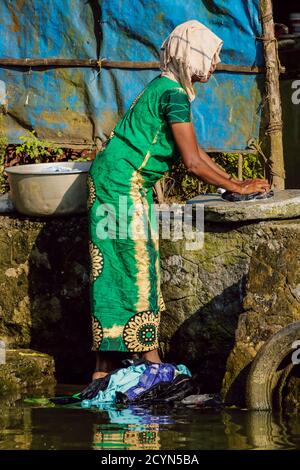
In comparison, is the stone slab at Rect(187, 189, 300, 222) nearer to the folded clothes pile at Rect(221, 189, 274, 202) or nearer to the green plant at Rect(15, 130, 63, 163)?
the folded clothes pile at Rect(221, 189, 274, 202)

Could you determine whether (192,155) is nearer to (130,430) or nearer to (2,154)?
(130,430)

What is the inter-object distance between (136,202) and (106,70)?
2590mm

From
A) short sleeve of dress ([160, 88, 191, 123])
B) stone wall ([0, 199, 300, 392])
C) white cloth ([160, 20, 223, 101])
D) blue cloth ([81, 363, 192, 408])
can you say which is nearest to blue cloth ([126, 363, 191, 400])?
blue cloth ([81, 363, 192, 408])

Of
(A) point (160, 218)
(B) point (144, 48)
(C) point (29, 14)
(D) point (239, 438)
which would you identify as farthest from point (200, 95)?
(D) point (239, 438)

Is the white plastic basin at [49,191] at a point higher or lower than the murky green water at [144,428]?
higher

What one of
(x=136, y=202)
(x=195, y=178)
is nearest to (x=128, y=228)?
(x=136, y=202)

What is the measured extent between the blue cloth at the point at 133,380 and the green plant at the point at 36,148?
288 centimetres

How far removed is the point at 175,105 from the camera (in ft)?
Result: 21.9

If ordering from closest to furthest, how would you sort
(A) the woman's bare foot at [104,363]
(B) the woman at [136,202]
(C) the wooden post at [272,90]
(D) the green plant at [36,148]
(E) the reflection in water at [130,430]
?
(E) the reflection in water at [130,430] < (B) the woman at [136,202] < (A) the woman's bare foot at [104,363] < (C) the wooden post at [272,90] < (D) the green plant at [36,148]

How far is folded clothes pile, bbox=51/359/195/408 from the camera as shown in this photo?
6.68 meters

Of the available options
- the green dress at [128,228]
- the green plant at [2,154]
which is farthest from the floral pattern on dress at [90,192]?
the green plant at [2,154]

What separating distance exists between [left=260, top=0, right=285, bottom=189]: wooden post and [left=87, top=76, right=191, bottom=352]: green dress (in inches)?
91.9

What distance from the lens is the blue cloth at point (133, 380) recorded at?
6.68m

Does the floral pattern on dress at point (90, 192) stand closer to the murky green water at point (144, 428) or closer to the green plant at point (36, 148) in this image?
the murky green water at point (144, 428)
